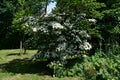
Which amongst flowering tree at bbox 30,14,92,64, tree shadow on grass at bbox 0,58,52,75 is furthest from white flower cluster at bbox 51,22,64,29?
tree shadow on grass at bbox 0,58,52,75

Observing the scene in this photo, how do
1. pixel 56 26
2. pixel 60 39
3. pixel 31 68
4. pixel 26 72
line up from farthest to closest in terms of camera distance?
1. pixel 31 68
2. pixel 26 72
3. pixel 60 39
4. pixel 56 26

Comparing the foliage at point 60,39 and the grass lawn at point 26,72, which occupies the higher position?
the foliage at point 60,39

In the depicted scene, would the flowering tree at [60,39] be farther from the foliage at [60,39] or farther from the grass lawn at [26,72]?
the grass lawn at [26,72]

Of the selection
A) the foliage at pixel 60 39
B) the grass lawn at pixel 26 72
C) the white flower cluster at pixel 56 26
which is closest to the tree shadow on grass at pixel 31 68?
the grass lawn at pixel 26 72

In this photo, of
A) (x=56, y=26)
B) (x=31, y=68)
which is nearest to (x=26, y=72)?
(x=31, y=68)

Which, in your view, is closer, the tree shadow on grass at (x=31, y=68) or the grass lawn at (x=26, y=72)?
the grass lawn at (x=26, y=72)

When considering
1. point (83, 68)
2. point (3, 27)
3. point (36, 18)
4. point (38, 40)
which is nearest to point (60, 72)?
point (83, 68)

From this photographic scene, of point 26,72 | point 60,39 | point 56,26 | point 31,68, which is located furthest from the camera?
point 31,68

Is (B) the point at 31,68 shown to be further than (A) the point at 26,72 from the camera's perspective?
Yes

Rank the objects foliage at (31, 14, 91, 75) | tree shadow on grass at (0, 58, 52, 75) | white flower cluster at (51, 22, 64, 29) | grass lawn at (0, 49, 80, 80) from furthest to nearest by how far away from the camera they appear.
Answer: tree shadow on grass at (0, 58, 52, 75) < foliage at (31, 14, 91, 75) < white flower cluster at (51, 22, 64, 29) < grass lawn at (0, 49, 80, 80)

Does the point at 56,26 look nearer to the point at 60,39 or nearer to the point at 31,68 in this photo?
the point at 60,39

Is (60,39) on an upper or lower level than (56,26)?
lower

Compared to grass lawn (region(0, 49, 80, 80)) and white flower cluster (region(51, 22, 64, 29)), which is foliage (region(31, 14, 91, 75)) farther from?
grass lawn (region(0, 49, 80, 80))

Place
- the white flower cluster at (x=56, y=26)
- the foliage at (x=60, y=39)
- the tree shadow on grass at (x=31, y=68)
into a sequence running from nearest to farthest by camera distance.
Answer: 1. the white flower cluster at (x=56, y=26)
2. the foliage at (x=60, y=39)
3. the tree shadow on grass at (x=31, y=68)
